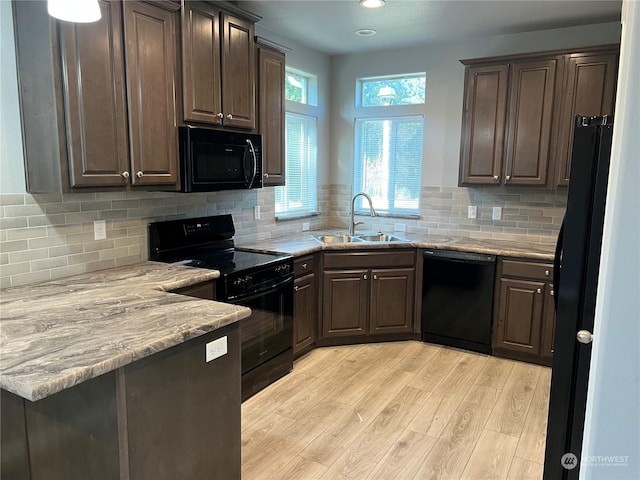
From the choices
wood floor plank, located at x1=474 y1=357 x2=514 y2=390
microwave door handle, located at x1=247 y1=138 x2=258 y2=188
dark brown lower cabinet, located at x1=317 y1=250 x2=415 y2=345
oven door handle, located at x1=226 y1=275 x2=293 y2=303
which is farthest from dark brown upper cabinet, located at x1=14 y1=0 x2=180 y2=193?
wood floor plank, located at x1=474 y1=357 x2=514 y2=390

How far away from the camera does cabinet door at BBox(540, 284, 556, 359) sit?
342cm

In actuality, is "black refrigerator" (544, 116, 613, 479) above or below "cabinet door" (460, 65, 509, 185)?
below

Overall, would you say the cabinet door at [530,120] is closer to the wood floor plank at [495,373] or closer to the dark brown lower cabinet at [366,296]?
the dark brown lower cabinet at [366,296]

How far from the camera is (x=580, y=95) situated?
3480 mm

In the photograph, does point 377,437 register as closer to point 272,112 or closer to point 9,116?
point 272,112

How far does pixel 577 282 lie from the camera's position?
161cm

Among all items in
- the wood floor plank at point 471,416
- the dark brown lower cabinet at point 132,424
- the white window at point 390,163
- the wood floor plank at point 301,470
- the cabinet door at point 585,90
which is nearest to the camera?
the dark brown lower cabinet at point 132,424

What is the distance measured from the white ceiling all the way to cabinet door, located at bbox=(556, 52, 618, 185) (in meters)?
0.35

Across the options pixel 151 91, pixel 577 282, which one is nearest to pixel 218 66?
pixel 151 91

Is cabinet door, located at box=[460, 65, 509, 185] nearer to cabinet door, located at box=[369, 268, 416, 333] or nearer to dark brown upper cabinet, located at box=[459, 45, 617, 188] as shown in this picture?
dark brown upper cabinet, located at box=[459, 45, 617, 188]

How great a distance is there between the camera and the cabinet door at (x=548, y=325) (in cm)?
342

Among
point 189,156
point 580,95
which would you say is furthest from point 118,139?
point 580,95

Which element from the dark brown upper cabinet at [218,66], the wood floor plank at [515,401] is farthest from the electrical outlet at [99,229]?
the wood floor plank at [515,401]

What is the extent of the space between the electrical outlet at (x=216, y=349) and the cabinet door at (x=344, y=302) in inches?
76.7
